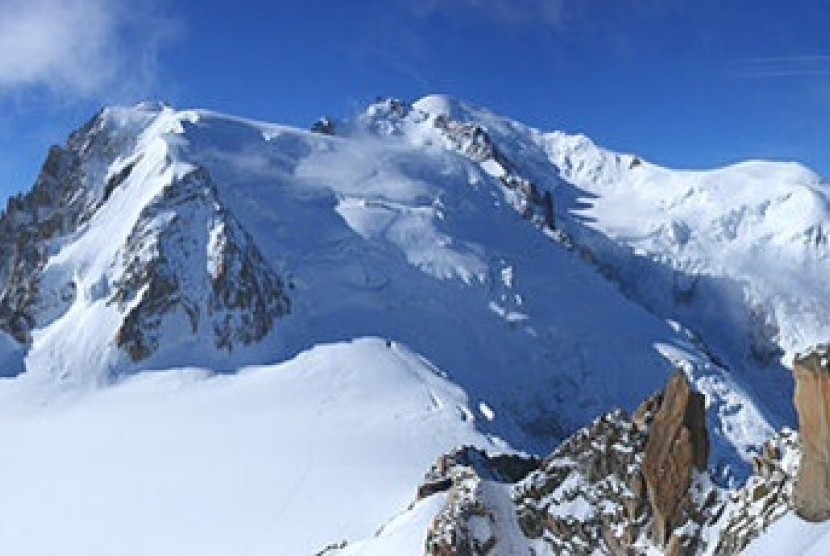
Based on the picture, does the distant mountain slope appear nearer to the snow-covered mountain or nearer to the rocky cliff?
the snow-covered mountain

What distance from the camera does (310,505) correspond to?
226 ft

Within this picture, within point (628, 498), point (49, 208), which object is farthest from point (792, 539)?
point (49, 208)

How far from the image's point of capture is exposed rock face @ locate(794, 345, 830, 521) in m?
28.2

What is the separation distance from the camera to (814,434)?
28719 millimetres

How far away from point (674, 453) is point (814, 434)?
→ 689 centimetres

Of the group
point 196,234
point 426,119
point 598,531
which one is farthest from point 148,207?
point 426,119

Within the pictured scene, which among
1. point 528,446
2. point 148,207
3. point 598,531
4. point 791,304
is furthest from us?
point 791,304

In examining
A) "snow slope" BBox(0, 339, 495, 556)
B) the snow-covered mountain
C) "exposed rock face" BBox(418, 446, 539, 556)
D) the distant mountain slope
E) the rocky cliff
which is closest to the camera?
the rocky cliff

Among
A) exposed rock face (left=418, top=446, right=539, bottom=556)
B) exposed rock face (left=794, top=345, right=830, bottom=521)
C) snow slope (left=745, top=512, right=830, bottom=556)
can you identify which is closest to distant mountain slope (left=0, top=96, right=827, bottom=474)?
exposed rock face (left=418, top=446, right=539, bottom=556)

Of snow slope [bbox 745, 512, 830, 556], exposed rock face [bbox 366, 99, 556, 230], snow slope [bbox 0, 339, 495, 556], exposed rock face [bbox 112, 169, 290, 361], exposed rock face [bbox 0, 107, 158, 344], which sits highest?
exposed rock face [bbox 366, 99, 556, 230]

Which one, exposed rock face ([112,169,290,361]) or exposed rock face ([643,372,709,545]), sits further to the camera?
exposed rock face ([112,169,290,361])

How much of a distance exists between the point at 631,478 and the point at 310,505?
34.8 metres

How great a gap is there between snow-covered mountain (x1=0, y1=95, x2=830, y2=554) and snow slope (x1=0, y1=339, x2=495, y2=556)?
0.77 feet

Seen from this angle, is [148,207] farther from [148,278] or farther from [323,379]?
[323,379]
